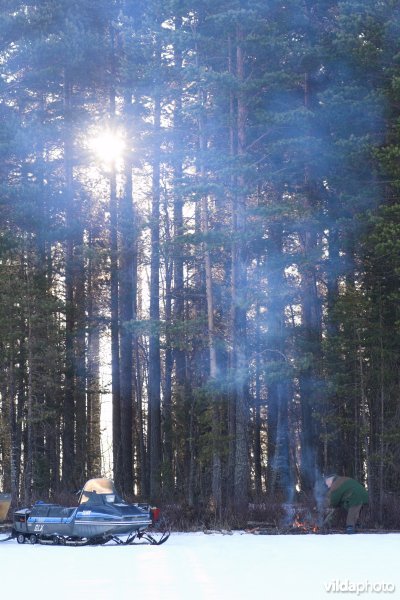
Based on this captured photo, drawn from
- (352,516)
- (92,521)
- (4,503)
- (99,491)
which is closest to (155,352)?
(4,503)

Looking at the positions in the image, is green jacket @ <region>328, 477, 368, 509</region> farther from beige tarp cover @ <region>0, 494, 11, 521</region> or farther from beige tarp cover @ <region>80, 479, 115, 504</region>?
beige tarp cover @ <region>0, 494, 11, 521</region>

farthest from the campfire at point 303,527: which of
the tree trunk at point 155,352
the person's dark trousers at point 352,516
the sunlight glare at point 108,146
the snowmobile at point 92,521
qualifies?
the sunlight glare at point 108,146

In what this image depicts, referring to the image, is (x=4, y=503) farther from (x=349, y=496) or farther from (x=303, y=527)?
(x=349, y=496)

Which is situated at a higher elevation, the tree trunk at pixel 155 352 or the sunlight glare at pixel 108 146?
the sunlight glare at pixel 108 146

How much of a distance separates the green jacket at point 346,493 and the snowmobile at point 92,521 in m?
3.93

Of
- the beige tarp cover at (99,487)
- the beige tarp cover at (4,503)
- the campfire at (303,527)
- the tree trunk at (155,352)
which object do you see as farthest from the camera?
the tree trunk at (155,352)

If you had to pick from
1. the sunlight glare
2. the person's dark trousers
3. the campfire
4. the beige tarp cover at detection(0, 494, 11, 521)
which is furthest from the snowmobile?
the sunlight glare

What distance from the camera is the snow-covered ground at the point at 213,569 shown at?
37.1 feet

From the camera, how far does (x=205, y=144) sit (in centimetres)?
2723

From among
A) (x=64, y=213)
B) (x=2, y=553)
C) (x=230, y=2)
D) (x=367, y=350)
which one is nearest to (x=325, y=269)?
(x=367, y=350)

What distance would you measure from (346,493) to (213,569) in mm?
7763

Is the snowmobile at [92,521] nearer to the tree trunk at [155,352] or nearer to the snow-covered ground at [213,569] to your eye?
the snow-covered ground at [213,569]

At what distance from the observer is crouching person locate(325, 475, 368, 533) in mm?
20969

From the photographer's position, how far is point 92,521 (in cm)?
1903
